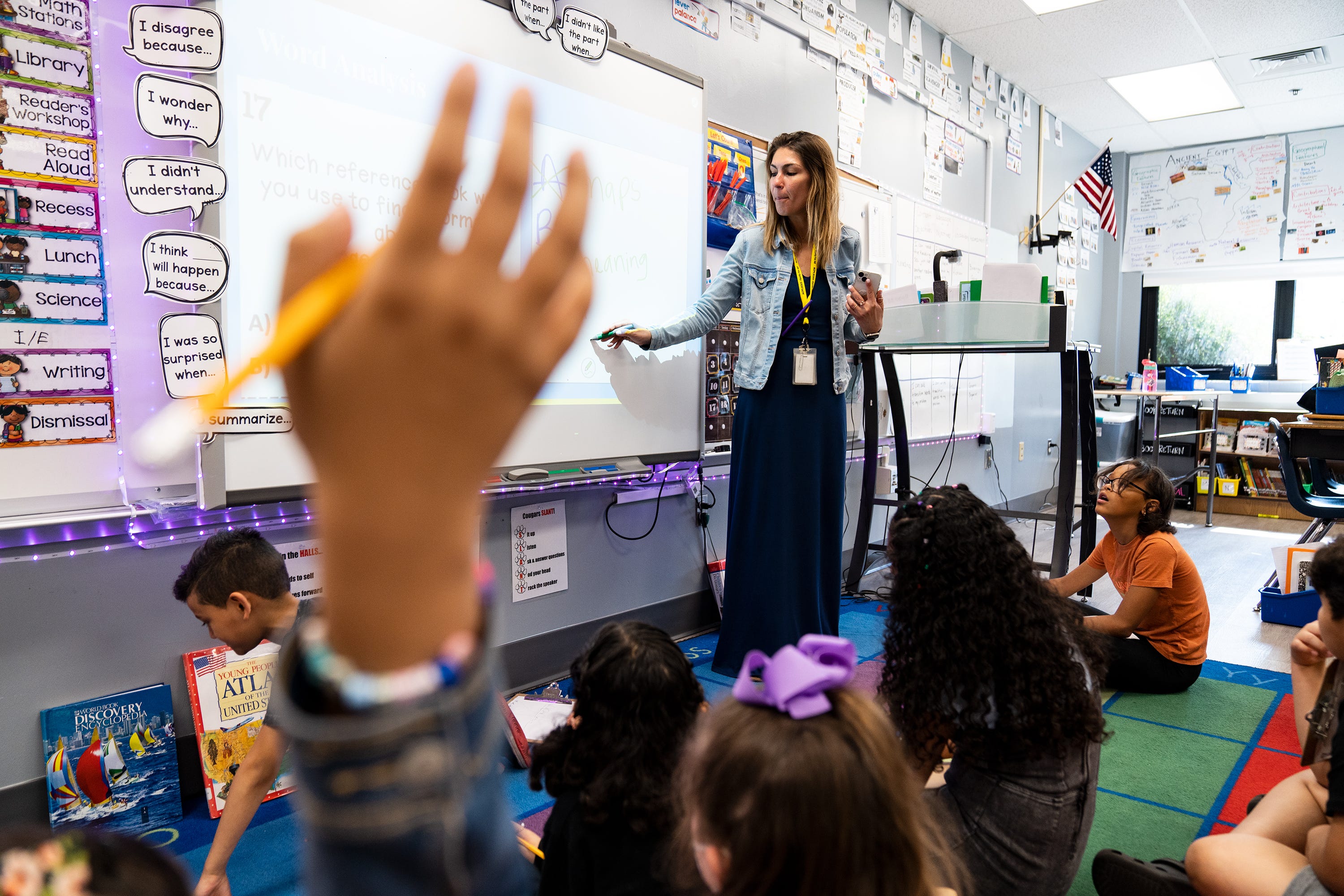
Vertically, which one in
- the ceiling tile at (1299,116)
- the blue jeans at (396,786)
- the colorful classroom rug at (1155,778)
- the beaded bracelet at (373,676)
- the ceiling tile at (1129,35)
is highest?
the ceiling tile at (1129,35)

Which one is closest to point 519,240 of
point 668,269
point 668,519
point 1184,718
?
point 668,269

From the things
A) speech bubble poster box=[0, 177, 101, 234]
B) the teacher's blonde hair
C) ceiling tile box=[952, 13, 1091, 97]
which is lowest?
speech bubble poster box=[0, 177, 101, 234]

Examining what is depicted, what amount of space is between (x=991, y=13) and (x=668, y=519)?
124 inches

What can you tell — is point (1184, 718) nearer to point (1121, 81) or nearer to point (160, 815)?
point (160, 815)

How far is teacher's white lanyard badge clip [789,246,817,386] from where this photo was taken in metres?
2.34

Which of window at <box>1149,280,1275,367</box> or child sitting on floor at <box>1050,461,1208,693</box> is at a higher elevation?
window at <box>1149,280,1275,367</box>

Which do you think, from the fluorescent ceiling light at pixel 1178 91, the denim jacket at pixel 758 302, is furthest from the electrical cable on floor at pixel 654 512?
the fluorescent ceiling light at pixel 1178 91

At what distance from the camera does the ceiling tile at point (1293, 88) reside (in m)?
4.90

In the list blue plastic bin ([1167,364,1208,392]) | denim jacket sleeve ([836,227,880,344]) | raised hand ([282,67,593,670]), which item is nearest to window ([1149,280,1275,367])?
blue plastic bin ([1167,364,1208,392])

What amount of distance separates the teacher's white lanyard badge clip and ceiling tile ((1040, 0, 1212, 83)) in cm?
288

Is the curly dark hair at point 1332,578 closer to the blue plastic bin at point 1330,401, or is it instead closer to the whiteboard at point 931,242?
the blue plastic bin at point 1330,401

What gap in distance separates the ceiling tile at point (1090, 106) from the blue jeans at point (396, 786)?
5956 mm

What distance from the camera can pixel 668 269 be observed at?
2604mm

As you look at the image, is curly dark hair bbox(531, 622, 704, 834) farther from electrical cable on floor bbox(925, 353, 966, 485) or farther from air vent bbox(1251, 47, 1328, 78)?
air vent bbox(1251, 47, 1328, 78)
